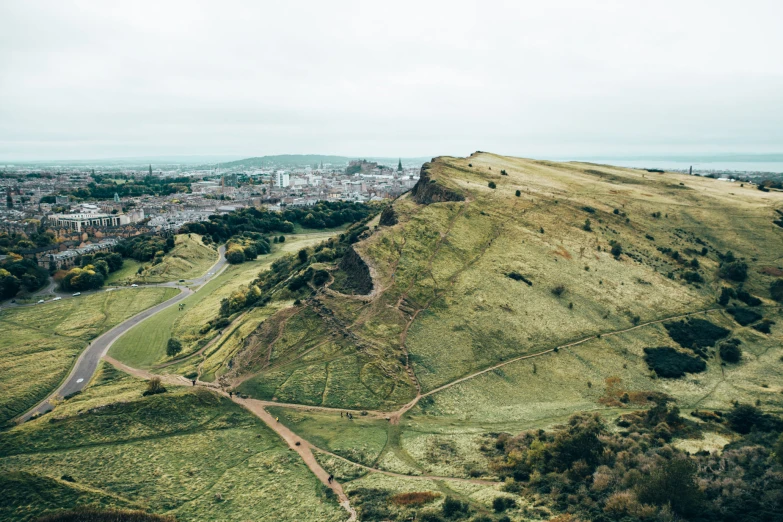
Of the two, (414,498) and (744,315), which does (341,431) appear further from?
(744,315)

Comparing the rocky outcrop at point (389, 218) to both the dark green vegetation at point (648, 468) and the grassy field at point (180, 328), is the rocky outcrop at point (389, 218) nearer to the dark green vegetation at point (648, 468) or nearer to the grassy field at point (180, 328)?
the grassy field at point (180, 328)

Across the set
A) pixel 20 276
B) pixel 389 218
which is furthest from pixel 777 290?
pixel 20 276

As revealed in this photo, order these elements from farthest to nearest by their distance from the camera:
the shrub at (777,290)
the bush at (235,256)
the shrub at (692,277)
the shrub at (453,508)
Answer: the bush at (235,256)
the shrub at (692,277)
the shrub at (777,290)
the shrub at (453,508)

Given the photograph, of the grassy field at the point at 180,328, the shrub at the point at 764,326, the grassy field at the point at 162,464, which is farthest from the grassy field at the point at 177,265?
the shrub at the point at 764,326

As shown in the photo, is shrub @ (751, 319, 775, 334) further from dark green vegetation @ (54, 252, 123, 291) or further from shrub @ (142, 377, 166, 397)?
dark green vegetation @ (54, 252, 123, 291)

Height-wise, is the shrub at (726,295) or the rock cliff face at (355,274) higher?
the rock cliff face at (355,274)

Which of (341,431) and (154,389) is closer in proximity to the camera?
(341,431)
